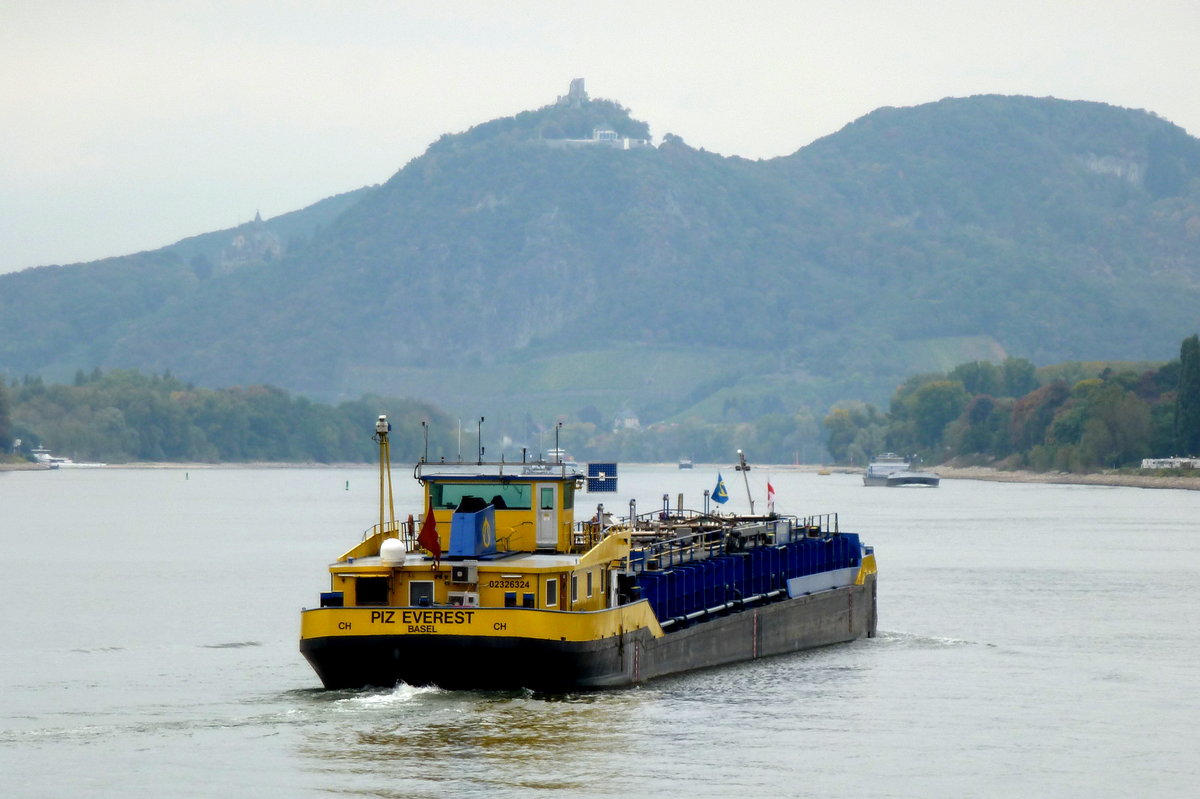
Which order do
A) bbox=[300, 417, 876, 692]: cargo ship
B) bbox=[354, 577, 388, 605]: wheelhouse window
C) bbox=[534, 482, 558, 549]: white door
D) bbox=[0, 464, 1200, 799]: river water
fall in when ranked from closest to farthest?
bbox=[0, 464, 1200, 799]: river water < bbox=[300, 417, 876, 692]: cargo ship < bbox=[354, 577, 388, 605]: wheelhouse window < bbox=[534, 482, 558, 549]: white door

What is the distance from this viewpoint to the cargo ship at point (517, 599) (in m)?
45.4


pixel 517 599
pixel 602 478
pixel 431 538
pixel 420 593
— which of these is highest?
pixel 602 478

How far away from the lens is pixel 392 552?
4622 cm

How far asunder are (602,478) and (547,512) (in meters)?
6.60

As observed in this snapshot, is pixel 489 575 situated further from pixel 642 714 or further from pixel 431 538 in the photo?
pixel 642 714

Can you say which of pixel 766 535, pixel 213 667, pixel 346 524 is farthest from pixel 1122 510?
pixel 213 667

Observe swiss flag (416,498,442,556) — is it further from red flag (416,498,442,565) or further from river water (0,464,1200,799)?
river water (0,464,1200,799)

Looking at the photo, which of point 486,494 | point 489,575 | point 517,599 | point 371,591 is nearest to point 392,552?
point 371,591

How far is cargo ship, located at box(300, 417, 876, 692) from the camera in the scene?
149 ft

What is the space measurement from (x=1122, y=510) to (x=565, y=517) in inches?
5702

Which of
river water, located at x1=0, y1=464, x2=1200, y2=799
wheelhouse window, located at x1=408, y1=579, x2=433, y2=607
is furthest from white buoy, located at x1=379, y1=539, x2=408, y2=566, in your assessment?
river water, located at x1=0, y1=464, x2=1200, y2=799

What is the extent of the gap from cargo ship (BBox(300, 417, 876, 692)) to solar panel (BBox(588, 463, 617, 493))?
3.4 inches

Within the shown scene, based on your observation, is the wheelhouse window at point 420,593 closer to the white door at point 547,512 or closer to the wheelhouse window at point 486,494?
the wheelhouse window at point 486,494

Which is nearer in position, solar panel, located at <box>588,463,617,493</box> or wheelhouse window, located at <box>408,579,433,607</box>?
wheelhouse window, located at <box>408,579,433,607</box>
